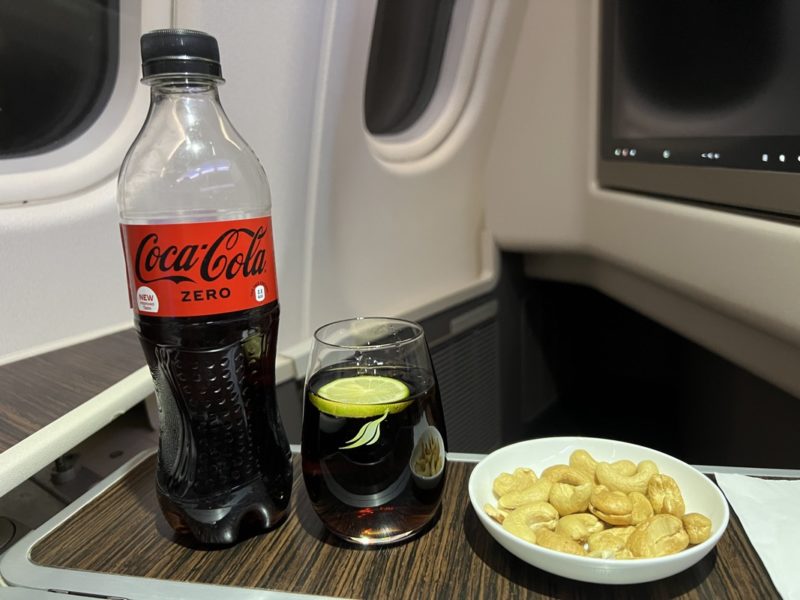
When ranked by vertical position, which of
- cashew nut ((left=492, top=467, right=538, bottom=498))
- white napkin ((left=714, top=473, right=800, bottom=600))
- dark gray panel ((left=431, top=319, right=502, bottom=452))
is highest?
cashew nut ((left=492, top=467, right=538, bottom=498))

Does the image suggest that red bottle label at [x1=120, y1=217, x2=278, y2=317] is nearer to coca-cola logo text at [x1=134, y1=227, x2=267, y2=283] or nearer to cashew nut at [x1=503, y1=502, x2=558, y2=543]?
coca-cola logo text at [x1=134, y1=227, x2=267, y2=283]

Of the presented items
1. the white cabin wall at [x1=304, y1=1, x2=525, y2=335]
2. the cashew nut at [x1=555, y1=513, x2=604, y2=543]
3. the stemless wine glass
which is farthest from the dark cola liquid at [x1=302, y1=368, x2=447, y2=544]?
the white cabin wall at [x1=304, y1=1, x2=525, y2=335]

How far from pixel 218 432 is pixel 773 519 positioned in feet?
1.55

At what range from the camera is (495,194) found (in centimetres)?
174

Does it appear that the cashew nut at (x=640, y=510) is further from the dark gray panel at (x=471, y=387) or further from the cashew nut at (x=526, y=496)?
the dark gray panel at (x=471, y=387)

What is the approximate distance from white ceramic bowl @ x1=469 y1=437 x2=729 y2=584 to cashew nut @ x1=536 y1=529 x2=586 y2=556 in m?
0.02

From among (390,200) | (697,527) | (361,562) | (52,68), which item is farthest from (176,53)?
(390,200)

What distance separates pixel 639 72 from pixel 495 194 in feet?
1.91

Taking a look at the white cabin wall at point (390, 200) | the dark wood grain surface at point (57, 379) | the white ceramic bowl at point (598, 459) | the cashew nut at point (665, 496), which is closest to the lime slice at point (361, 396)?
the white ceramic bowl at point (598, 459)

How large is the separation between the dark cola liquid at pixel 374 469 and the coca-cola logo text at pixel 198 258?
12 centimetres

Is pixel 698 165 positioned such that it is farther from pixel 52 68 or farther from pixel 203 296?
pixel 52 68

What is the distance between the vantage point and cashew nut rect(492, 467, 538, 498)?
0.53 meters

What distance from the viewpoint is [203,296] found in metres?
0.48

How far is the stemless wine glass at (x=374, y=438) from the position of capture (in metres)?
0.49
